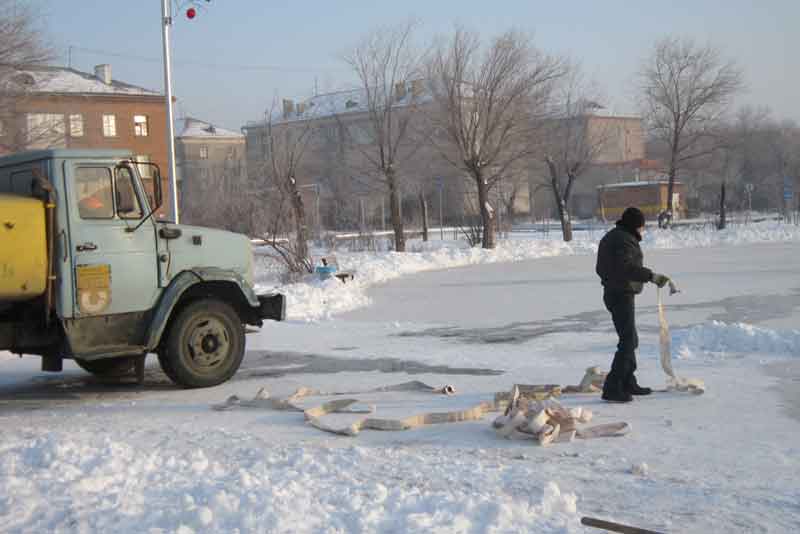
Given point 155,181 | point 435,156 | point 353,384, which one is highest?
point 435,156

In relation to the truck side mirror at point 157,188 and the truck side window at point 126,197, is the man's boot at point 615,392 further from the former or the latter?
the truck side window at point 126,197

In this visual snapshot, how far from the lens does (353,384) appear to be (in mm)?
10586

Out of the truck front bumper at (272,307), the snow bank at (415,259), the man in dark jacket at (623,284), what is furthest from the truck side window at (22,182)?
the snow bank at (415,259)

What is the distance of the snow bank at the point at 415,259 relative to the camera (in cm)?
1883

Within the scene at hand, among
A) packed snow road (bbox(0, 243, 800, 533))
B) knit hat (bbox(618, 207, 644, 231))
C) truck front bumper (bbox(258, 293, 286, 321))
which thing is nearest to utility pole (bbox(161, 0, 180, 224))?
packed snow road (bbox(0, 243, 800, 533))

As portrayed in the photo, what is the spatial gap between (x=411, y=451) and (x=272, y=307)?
173 inches

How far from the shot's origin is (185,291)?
10.3 metres

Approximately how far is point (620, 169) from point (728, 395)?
91548 millimetres

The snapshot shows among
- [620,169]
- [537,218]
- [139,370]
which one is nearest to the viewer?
[139,370]

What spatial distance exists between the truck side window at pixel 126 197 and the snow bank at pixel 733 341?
699 cm

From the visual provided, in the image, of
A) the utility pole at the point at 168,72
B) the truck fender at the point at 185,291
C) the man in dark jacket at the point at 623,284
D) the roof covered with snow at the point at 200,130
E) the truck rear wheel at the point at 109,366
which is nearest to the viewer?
the man in dark jacket at the point at 623,284

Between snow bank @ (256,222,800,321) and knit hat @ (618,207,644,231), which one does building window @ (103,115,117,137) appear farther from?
knit hat @ (618,207,644,231)

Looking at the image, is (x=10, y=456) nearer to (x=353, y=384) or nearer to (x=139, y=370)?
(x=139, y=370)

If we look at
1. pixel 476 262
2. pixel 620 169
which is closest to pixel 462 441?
pixel 476 262
